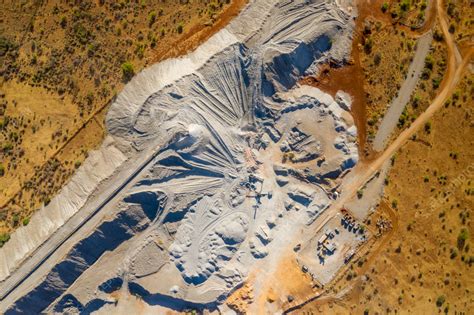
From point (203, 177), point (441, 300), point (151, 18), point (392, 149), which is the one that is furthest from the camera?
point (151, 18)

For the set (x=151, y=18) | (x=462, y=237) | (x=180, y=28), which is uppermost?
(x=151, y=18)

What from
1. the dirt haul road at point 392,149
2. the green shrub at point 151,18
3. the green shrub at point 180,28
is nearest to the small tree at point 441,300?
the dirt haul road at point 392,149

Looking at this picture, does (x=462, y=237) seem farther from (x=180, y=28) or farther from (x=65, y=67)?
(x=65, y=67)

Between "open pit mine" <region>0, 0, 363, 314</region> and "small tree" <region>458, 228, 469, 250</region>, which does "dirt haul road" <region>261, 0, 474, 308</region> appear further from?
"small tree" <region>458, 228, 469, 250</region>

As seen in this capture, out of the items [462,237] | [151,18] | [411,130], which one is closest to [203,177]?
[151,18]

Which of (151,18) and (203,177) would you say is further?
(151,18)

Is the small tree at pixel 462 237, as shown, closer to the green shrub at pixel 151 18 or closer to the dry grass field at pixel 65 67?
the dry grass field at pixel 65 67

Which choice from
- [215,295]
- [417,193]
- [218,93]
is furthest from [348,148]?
[215,295]
